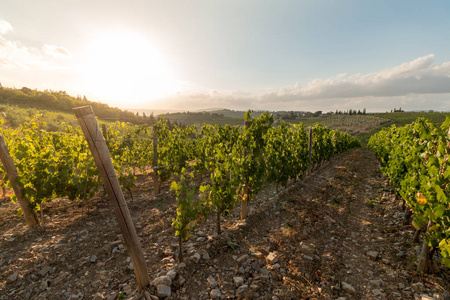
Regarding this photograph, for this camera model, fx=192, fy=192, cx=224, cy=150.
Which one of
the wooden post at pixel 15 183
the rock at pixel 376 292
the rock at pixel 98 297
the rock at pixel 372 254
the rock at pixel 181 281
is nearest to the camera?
the rock at pixel 98 297

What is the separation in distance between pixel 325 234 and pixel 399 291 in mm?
1842

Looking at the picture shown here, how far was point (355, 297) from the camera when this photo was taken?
3307 millimetres

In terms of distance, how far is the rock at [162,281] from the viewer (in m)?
3.28

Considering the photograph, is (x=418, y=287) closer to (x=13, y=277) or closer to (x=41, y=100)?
(x=13, y=277)

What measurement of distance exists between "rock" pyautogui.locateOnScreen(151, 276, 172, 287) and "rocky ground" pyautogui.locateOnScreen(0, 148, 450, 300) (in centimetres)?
3

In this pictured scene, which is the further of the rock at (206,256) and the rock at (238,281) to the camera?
the rock at (206,256)

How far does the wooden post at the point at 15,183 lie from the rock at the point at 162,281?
176 inches

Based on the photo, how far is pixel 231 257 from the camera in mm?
4188

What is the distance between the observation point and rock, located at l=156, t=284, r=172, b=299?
10.3 ft

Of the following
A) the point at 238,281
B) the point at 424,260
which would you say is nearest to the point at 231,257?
the point at 238,281

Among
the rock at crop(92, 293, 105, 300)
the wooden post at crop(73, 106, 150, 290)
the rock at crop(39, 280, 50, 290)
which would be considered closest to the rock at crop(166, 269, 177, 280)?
the wooden post at crop(73, 106, 150, 290)

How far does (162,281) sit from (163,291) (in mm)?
174

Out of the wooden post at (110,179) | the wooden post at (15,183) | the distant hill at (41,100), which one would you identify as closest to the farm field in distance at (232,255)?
the wooden post at (15,183)

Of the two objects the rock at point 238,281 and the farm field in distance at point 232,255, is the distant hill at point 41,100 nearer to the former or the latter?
the farm field in distance at point 232,255
